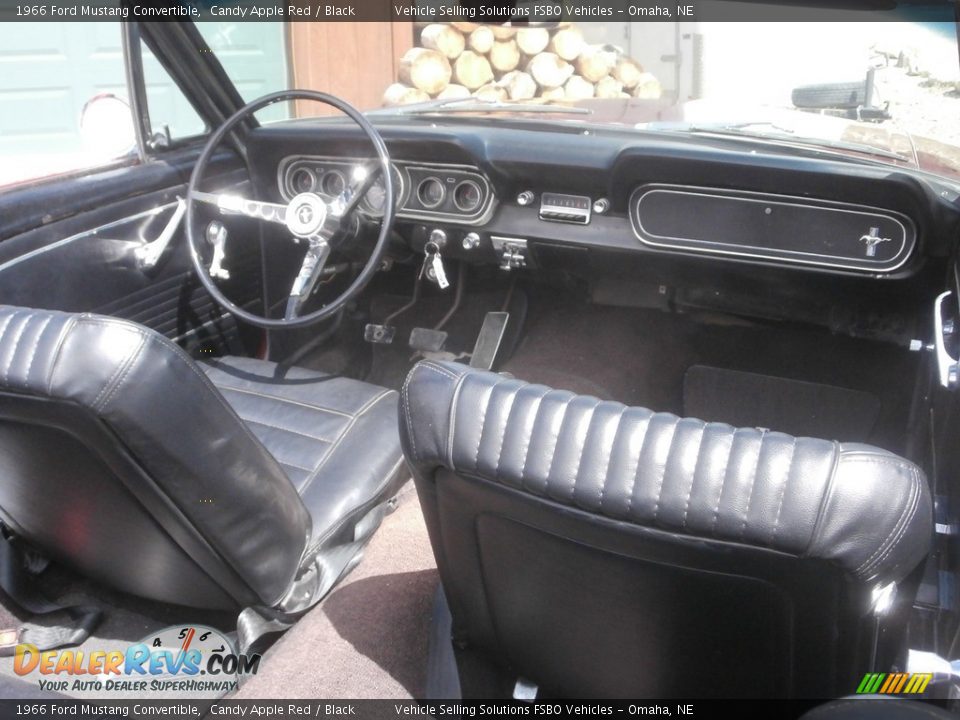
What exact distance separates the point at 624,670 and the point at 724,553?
0.37 metres

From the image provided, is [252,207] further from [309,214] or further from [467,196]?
[467,196]

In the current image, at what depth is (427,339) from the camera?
10.1ft

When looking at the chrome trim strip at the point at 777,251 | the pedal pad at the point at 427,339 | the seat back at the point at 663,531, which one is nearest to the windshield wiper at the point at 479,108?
the chrome trim strip at the point at 777,251

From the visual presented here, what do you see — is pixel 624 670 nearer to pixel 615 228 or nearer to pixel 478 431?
pixel 478 431

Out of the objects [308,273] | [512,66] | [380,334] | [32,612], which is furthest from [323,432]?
[512,66]

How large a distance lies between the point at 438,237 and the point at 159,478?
1.49 meters

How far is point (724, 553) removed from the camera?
924 mm

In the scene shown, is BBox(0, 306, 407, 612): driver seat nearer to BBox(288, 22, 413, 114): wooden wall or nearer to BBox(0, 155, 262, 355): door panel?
BBox(0, 155, 262, 355): door panel

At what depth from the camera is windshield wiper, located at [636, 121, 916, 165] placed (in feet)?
7.05

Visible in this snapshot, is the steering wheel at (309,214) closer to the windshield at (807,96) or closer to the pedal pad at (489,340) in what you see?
the windshield at (807,96)

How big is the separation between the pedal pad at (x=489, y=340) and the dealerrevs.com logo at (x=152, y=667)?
4.40ft

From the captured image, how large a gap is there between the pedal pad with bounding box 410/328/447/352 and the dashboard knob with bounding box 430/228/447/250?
0.48 metres

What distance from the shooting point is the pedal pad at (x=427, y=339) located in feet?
10.0

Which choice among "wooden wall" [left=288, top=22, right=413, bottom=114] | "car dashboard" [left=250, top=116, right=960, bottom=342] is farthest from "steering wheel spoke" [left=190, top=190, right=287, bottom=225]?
"wooden wall" [left=288, top=22, right=413, bottom=114]
